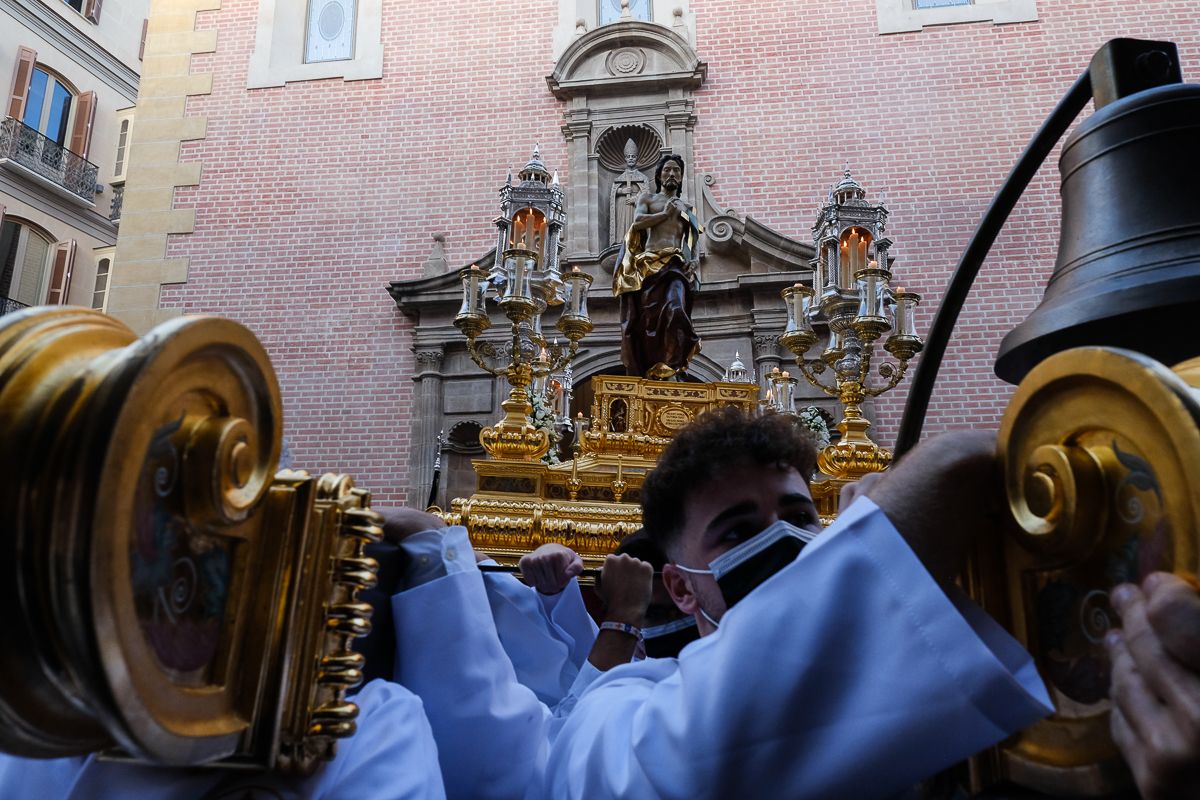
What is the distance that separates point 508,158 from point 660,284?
18.8ft

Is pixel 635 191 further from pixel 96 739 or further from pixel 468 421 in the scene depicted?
pixel 96 739

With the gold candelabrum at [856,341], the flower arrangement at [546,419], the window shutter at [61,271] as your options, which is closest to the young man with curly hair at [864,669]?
the gold candelabrum at [856,341]

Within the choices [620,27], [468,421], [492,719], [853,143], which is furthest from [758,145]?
[492,719]

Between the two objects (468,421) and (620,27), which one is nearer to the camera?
(468,421)

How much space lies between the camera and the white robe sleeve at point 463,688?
5.06 ft

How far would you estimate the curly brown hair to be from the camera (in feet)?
5.58

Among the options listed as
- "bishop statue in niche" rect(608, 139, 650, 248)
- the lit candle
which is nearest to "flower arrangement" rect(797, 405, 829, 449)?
the lit candle

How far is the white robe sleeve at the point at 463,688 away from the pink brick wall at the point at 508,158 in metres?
7.99

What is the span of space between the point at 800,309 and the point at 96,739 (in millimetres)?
4899

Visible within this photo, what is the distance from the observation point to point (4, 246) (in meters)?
15.0

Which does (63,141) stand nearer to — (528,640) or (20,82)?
(20,82)

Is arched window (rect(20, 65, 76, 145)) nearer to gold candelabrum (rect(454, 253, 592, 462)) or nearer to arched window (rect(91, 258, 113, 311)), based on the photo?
arched window (rect(91, 258, 113, 311))

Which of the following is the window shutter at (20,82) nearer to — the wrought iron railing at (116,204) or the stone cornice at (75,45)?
the stone cornice at (75,45)

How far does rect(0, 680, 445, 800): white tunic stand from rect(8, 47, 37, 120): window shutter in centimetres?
1756
